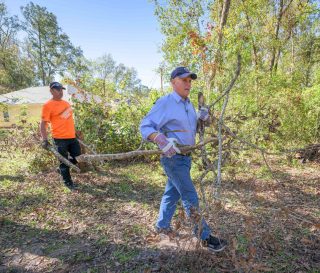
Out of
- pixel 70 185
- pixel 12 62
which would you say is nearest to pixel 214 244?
pixel 70 185

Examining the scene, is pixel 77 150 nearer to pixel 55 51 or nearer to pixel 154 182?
pixel 154 182

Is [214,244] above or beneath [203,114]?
beneath

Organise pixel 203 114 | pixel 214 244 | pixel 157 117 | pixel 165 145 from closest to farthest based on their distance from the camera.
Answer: pixel 165 145 → pixel 157 117 → pixel 214 244 → pixel 203 114

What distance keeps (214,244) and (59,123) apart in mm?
3450

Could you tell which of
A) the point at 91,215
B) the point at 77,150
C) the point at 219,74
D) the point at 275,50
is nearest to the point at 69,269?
the point at 91,215

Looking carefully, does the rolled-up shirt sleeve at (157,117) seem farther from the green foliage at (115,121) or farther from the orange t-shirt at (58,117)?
the green foliage at (115,121)

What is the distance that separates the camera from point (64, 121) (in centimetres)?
494

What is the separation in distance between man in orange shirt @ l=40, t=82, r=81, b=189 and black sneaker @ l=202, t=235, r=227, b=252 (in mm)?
3140

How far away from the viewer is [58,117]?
4.91 metres

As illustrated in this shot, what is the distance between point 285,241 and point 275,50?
10166 mm

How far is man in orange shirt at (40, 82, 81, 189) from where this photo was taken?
15.9 feet

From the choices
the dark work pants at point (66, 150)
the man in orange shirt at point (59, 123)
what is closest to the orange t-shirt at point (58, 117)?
the man in orange shirt at point (59, 123)

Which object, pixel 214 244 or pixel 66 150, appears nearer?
pixel 214 244

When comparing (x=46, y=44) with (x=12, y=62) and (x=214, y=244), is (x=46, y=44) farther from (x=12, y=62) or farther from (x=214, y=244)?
(x=214, y=244)
